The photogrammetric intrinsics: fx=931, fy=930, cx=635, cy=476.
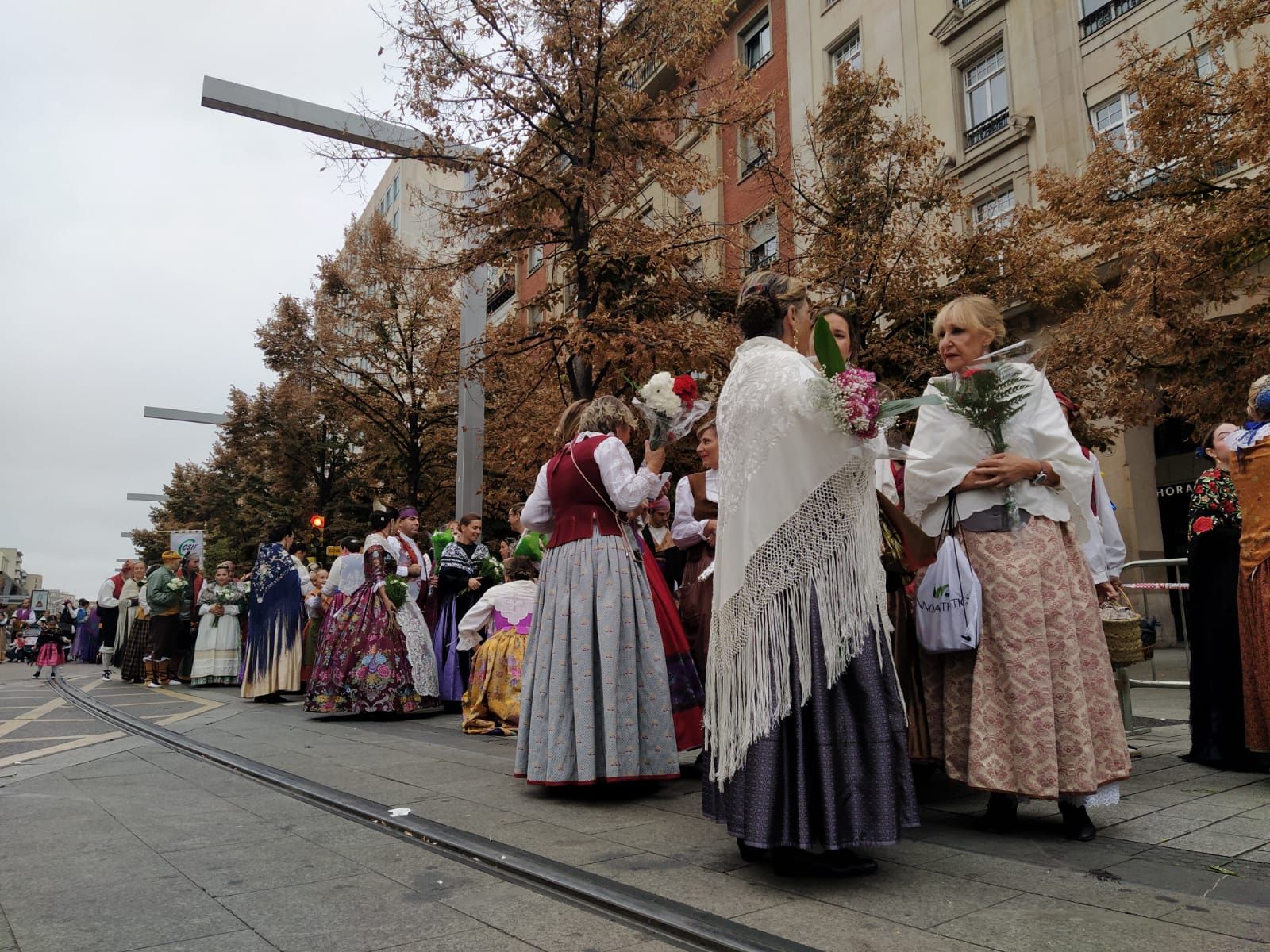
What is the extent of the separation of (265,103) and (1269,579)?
11.3 m

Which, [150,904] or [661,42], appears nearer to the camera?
[150,904]

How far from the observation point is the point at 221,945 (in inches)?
98.6

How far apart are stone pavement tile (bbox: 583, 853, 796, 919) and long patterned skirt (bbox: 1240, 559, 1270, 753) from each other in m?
3.25

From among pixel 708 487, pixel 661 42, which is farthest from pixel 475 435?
pixel 708 487

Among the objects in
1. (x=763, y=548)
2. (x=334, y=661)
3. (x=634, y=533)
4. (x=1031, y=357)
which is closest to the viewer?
(x=763, y=548)

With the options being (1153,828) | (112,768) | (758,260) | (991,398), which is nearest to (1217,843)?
(1153,828)

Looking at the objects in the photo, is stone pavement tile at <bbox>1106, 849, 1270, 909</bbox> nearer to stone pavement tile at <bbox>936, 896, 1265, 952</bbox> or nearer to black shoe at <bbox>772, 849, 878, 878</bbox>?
stone pavement tile at <bbox>936, 896, 1265, 952</bbox>

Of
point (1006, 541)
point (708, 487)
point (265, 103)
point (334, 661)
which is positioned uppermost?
point (265, 103)

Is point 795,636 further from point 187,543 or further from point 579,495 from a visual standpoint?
point 187,543

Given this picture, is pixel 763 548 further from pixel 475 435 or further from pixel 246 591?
pixel 246 591

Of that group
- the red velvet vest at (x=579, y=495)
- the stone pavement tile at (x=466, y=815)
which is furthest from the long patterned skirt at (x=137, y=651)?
the stone pavement tile at (x=466, y=815)

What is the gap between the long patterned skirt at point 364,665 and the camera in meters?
8.76

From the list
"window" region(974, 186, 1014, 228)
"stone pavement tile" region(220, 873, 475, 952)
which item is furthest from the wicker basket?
"window" region(974, 186, 1014, 228)

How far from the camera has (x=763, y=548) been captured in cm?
331
